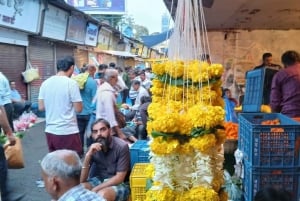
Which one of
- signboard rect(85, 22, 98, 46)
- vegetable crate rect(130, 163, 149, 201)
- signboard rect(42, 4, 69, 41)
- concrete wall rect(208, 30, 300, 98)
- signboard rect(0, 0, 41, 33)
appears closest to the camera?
vegetable crate rect(130, 163, 149, 201)

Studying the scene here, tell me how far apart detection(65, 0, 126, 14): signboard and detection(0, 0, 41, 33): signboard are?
2010cm

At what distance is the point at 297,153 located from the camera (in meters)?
3.65

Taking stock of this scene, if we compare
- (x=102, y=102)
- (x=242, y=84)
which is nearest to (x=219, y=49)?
(x=242, y=84)

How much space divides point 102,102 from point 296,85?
254 centimetres

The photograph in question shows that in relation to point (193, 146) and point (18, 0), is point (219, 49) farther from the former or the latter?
point (193, 146)

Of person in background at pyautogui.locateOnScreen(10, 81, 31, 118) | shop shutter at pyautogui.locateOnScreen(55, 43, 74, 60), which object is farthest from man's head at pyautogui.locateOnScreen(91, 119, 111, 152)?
shop shutter at pyautogui.locateOnScreen(55, 43, 74, 60)

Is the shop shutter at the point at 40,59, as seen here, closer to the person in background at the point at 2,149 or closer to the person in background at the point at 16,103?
the person in background at the point at 16,103

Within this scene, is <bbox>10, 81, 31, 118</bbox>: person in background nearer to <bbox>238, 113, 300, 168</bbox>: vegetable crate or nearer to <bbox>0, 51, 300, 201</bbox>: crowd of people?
<bbox>0, 51, 300, 201</bbox>: crowd of people

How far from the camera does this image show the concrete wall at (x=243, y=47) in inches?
369

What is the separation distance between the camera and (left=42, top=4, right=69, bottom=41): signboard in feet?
43.4

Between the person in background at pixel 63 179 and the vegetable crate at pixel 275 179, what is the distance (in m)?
1.69

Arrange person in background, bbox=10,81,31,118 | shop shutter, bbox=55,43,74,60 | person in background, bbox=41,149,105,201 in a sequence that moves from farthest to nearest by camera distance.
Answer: shop shutter, bbox=55,43,74,60
person in background, bbox=10,81,31,118
person in background, bbox=41,149,105,201

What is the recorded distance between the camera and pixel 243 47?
31.3ft

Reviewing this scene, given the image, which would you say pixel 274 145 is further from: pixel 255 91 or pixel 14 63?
pixel 14 63
